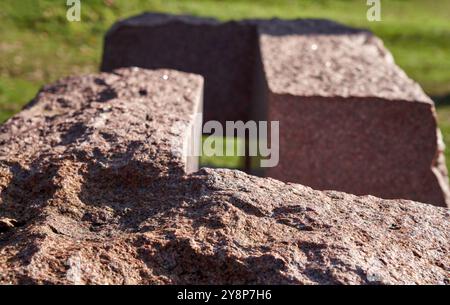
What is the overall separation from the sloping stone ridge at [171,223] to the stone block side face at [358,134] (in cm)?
105

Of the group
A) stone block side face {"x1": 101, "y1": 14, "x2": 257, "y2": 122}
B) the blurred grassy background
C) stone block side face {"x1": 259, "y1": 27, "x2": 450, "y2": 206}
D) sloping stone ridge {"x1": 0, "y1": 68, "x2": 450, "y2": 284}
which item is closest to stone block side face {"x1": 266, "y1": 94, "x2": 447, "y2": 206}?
stone block side face {"x1": 259, "y1": 27, "x2": 450, "y2": 206}

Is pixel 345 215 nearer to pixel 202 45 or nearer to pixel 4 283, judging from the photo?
pixel 4 283

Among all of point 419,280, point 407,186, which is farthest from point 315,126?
point 419,280

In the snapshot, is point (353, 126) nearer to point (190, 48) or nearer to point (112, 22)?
point (190, 48)

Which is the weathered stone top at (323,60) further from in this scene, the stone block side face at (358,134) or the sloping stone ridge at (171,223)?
the sloping stone ridge at (171,223)

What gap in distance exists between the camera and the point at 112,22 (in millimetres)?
7816

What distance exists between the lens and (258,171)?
12.6 feet

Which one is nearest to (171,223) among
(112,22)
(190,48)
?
(190,48)

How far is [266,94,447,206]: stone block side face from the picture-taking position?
3014 mm

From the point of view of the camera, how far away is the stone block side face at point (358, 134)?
3.01 m

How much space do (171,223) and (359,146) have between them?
5.59 feet

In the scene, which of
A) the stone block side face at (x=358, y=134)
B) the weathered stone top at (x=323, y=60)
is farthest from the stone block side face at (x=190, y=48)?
the stone block side face at (x=358, y=134)

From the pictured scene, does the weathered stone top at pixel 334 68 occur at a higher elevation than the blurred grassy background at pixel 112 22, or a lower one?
lower

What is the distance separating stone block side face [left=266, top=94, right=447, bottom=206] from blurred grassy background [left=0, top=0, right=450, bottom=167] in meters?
2.80
